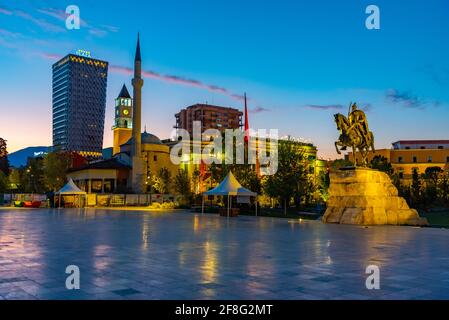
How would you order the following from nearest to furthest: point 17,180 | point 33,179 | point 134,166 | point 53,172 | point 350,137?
point 350,137 → point 134,166 → point 53,172 → point 33,179 → point 17,180

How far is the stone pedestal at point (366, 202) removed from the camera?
23703 mm

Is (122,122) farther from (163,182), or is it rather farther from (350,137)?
(350,137)

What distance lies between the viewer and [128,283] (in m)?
7.66

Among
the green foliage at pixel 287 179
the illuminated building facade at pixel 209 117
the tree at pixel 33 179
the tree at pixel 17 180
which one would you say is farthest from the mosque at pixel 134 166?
the illuminated building facade at pixel 209 117

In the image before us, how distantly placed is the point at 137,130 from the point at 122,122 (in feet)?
145

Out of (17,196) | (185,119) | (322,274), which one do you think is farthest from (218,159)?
(185,119)

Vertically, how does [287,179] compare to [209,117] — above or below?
below

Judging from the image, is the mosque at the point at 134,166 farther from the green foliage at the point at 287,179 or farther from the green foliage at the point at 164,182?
the green foliage at the point at 287,179

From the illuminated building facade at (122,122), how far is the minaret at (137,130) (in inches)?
1491

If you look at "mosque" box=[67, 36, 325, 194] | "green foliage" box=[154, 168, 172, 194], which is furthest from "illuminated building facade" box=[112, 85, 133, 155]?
"green foliage" box=[154, 168, 172, 194]

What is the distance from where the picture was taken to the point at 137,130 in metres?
77.2

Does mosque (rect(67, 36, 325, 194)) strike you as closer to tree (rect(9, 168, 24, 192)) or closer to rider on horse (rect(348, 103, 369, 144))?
tree (rect(9, 168, 24, 192))

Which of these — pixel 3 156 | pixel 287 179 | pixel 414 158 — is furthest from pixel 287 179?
pixel 3 156
